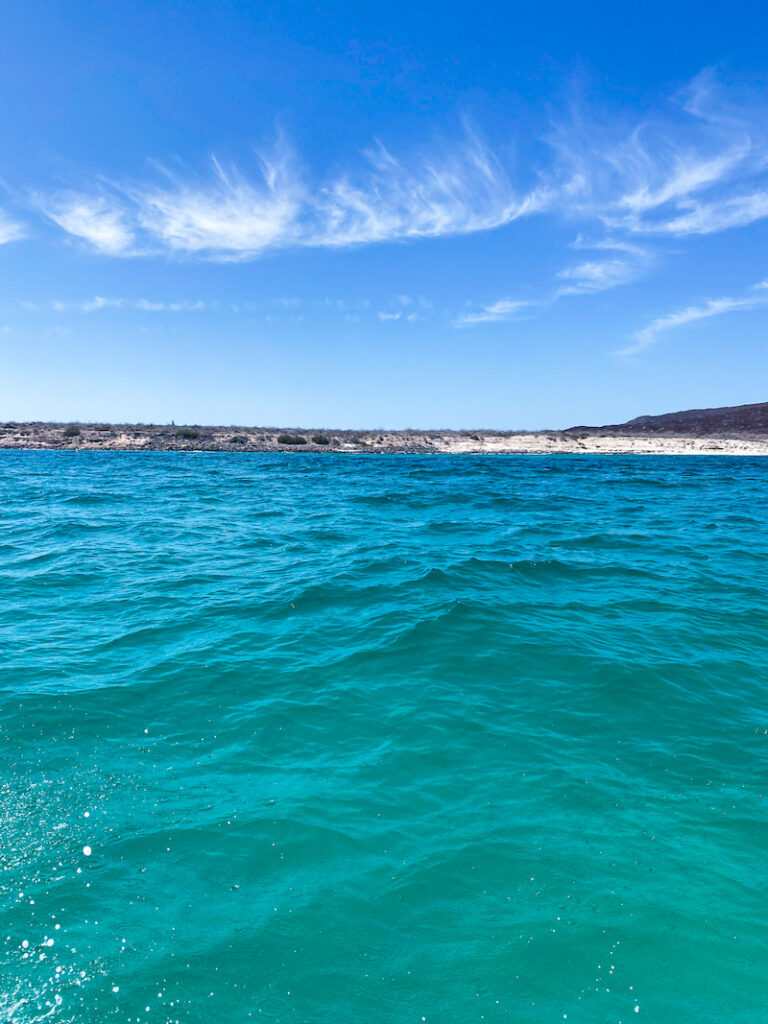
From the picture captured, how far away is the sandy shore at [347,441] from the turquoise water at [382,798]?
5550 cm

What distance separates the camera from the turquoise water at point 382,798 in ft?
9.44

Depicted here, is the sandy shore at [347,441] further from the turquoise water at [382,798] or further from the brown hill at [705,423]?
the turquoise water at [382,798]

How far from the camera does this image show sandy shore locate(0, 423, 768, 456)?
6059 centimetres

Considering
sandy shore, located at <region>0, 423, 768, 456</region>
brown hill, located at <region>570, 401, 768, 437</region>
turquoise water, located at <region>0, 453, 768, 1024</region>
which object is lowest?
turquoise water, located at <region>0, 453, 768, 1024</region>

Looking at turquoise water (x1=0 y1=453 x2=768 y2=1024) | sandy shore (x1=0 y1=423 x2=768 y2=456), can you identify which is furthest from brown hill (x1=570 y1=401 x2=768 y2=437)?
turquoise water (x1=0 y1=453 x2=768 y2=1024)

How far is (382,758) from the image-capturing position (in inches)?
187

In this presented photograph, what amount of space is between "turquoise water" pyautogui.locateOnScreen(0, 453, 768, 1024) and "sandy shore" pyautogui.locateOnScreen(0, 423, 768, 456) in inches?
2185

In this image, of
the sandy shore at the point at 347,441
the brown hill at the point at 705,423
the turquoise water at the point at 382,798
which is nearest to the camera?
the turquoise water at the point at 382,798

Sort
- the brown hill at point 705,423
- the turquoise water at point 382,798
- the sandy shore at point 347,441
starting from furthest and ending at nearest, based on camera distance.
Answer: the brown hill at point 705,423
the sandy shore at point 347,441
the turquoise water at point 382,798

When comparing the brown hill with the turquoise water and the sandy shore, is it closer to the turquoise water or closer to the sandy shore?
the sandy shore

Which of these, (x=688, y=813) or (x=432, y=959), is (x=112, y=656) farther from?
(x=688, y=813)

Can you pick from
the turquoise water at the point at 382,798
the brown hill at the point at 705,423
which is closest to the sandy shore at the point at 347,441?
the brown hill at the point at 705,423

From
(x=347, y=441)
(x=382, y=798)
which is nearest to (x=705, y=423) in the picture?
(x=347, y=441)

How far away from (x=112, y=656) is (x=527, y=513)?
1508 cm
